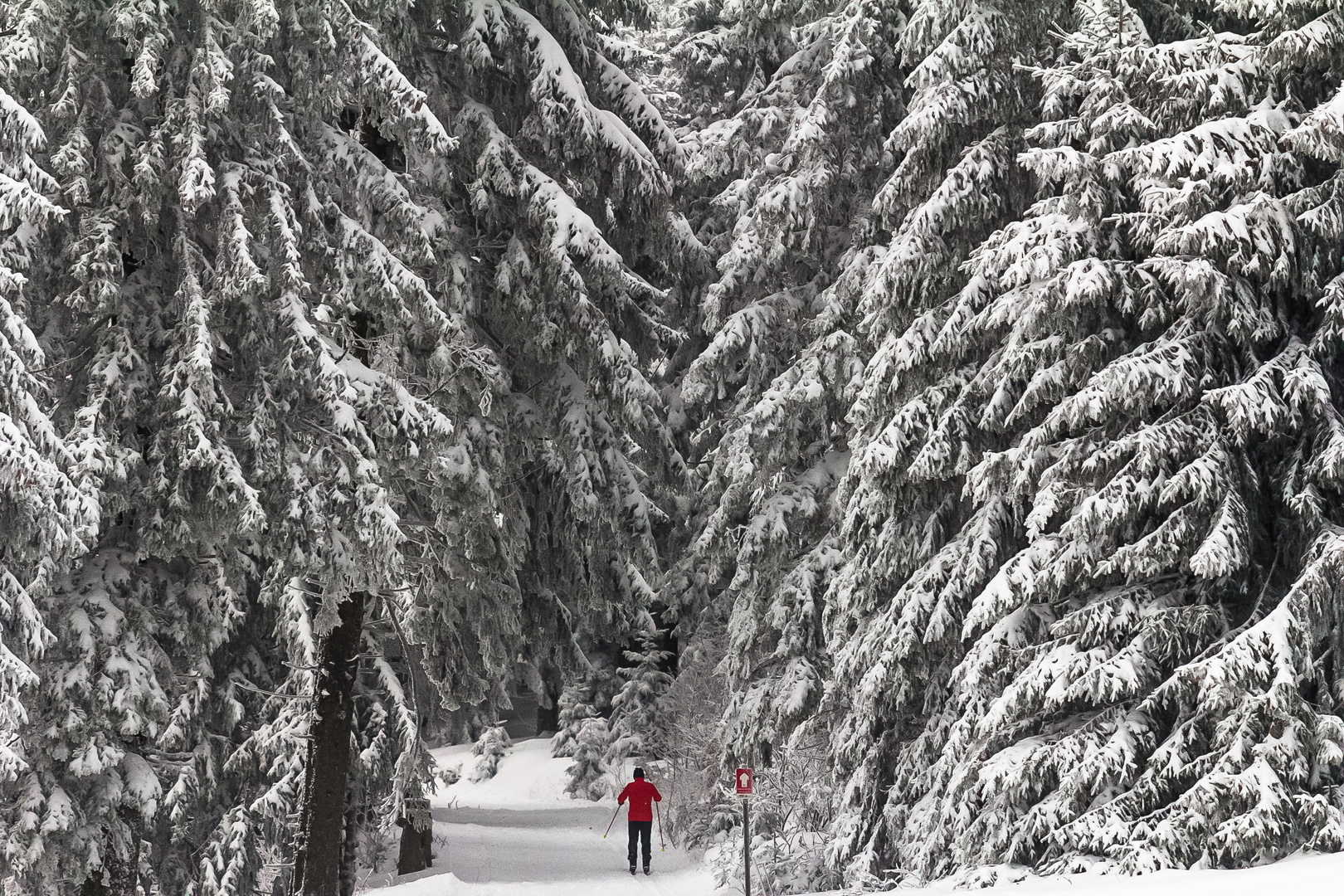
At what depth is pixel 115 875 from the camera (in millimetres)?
11555

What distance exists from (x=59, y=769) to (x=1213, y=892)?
9.08 m

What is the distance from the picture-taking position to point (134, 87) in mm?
9891

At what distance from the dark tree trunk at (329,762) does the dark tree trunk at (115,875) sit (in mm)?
1391

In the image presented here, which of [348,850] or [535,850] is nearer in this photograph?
[348,850]

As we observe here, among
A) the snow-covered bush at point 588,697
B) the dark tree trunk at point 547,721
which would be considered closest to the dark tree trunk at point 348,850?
the snow-covered bush at point 588,697

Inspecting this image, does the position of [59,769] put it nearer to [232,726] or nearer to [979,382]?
[232,726]

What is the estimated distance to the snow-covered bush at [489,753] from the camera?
33.3 meters

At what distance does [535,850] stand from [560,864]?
66.9 inches

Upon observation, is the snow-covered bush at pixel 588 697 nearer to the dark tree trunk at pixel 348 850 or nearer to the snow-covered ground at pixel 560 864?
the snow-covered ground at pixel 560 864

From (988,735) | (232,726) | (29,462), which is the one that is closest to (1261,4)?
(988,735)

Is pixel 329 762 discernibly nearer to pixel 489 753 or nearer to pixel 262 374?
pixel 262 374

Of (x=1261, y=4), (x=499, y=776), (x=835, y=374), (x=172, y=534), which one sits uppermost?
(x=1261, y=4)

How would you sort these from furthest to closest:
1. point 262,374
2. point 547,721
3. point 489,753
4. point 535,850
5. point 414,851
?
point 547,721 < point 489,753 < point 535,850 < point 414,851 < point 262,374

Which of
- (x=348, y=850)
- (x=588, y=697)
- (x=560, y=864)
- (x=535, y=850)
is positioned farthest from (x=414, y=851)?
(x=588, y=697)
